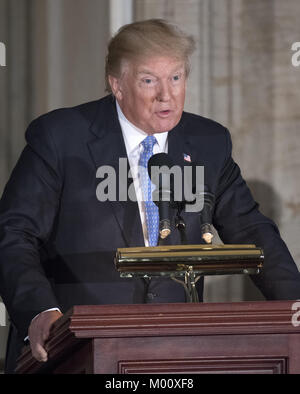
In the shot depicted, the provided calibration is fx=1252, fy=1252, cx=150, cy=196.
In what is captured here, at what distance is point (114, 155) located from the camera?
14.5 ft

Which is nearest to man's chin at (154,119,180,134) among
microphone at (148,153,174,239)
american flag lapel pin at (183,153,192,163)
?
american flag lapel pin at (183,153,192,163)

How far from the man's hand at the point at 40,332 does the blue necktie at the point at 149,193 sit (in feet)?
2.60

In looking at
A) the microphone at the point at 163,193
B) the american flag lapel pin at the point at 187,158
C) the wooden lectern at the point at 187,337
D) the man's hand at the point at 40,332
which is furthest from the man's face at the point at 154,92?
the wooden lectern at the point at 187,337

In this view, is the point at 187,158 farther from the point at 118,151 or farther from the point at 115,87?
the point at 115,87

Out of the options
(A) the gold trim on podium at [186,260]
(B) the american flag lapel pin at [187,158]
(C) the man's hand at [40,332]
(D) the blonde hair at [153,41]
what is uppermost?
(D) the blonde hair at [153,41]

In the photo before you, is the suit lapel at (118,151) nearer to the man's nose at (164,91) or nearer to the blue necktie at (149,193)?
the blue necktie at (149,193)

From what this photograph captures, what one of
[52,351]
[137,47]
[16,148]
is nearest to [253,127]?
[16,148]

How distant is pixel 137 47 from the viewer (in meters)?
4.41

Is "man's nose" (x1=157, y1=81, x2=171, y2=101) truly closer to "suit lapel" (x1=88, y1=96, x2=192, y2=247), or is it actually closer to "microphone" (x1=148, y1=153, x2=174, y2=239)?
"suit lapel" (x1=88, y1=96, x2=192, y2=247)

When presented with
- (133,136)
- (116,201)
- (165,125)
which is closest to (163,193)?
(116,201)

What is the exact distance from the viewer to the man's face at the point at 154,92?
171 inches

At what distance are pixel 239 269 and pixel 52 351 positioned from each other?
2.11 feet

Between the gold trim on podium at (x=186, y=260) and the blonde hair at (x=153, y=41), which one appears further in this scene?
the blonde hair at (x=153, y=41)

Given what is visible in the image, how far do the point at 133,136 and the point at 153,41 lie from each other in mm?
366
